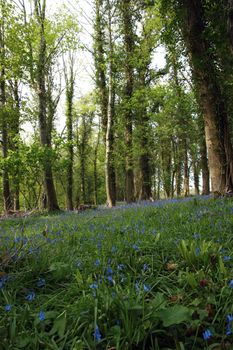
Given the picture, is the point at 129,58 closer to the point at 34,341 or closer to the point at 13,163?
the point at 13,163

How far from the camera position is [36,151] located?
1291cm

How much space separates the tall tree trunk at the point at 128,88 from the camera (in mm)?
16322

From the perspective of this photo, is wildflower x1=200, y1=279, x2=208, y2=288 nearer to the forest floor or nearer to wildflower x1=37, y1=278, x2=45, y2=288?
the forest floor

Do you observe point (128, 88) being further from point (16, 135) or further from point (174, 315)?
point (174, 315)

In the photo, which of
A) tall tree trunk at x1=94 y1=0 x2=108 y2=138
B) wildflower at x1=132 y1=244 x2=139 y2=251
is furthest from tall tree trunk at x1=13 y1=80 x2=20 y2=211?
wildflower at x1=132 y1=244 x2=139 y2=251

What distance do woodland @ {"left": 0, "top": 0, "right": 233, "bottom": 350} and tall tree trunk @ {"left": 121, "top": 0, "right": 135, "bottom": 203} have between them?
0.28 ft

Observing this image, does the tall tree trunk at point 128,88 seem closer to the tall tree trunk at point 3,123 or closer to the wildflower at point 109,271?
the tall tree trunk at point 3,123

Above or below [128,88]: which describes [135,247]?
below

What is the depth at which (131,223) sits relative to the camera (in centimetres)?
536

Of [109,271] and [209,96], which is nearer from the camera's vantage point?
[109,271]

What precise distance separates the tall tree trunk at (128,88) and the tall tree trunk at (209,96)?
8309 mm

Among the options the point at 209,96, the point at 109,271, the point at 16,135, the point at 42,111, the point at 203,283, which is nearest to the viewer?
the point at 203,283

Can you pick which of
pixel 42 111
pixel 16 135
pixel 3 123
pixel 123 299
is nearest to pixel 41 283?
pixel 123 299

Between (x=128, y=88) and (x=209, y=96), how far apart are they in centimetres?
1048
